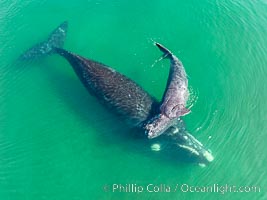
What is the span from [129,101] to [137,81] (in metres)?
1.92

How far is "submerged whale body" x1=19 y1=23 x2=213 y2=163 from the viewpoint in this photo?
51.8 feet

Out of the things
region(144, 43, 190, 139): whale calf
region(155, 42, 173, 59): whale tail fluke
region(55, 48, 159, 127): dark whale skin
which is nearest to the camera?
region(144, 43, 190, 139): whale calf

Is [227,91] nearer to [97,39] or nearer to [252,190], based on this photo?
[252,190]

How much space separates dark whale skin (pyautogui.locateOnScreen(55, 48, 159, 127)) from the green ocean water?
0.76m

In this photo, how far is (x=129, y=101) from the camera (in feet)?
55.1

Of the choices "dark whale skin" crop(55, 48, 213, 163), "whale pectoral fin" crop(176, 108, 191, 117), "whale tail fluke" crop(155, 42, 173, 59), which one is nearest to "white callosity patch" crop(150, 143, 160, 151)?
"dark whale skin" crop(55, 48, 213, 163)

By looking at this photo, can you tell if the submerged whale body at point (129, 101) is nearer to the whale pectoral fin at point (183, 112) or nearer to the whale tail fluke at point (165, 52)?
the whale pectoral fin at point (183, 112)

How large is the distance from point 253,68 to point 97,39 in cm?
905

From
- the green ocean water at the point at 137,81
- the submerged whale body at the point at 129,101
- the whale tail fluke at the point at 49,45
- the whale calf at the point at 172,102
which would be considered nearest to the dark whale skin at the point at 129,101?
the submerged whale body at the point at 129,101

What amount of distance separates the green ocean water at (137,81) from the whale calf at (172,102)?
2.53 feet

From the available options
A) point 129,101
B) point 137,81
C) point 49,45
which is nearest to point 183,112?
point 129,101

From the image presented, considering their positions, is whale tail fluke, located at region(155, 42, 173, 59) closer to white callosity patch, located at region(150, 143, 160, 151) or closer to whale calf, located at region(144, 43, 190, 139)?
whale calf, located at region(144, 43, 190, 139)

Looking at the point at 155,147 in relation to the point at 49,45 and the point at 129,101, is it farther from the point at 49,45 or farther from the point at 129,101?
the point at 49,45

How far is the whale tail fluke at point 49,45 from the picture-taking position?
20391 millimetres
